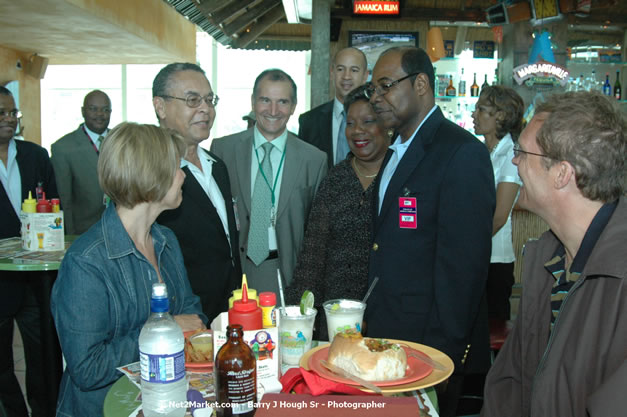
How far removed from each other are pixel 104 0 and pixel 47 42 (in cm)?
285

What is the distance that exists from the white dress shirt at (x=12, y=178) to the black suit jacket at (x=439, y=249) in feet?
8.26

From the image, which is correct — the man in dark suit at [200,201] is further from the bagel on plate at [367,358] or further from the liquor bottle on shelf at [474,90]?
the liquor bottle on shelf at [474,90]

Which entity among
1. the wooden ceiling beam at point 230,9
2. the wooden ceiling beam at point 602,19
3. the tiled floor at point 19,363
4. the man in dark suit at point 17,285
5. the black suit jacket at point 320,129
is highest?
the wooden ceiling beam at point 230,9

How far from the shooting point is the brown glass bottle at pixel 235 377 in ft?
4.13

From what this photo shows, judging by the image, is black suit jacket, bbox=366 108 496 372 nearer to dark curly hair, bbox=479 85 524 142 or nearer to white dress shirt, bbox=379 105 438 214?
white dress shirt, bbox=379 105 438 214

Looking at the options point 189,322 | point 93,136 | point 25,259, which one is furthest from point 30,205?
point 93,136

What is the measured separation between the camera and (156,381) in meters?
1.34

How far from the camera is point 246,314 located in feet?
4.52

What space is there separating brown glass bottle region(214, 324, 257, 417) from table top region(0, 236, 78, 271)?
162 centimetres

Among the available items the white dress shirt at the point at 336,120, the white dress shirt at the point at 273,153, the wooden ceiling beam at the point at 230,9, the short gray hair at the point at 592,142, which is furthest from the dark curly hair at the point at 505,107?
the wooden ceiling beam at the point at 230,9

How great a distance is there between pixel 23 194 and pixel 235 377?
293cm

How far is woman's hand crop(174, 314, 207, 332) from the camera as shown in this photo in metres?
1.79

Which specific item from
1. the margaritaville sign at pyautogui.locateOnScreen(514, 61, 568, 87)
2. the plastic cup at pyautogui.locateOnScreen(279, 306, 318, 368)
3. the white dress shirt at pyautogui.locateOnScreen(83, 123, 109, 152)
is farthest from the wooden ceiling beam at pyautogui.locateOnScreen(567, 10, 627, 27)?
the plastic cup at pyautogui.locateOnScreen(279, 306, 318, 368)

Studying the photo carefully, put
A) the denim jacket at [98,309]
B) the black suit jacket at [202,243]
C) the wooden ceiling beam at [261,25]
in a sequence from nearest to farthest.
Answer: the denim jacket at [98,309], the black suit jacket at [202,243], the wooden ceiling beam at [261,25]
